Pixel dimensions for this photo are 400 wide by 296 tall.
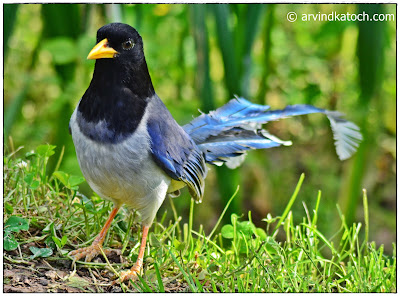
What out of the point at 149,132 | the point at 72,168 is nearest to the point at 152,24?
the point at 72,168

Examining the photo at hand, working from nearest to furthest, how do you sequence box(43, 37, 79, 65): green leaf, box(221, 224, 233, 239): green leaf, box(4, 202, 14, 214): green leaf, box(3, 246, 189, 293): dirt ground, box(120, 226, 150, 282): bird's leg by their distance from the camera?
box(3, 246, 189, 293): dirt ground < box(120, 226, 150, 282): bird's leg < box(4, 202, 14, 214): green leaf < box(221, 224, 233, 239): green leaf < box(43, 37, 79, 65): green leaf

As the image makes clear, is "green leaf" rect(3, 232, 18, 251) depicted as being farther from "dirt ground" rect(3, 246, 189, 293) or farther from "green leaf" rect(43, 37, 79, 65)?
"green leaf" rect(43, 37, 79, 65)

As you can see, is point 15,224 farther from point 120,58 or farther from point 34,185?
point 120,58

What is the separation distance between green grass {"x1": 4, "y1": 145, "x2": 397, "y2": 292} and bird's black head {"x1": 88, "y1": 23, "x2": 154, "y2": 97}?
0.55 meters

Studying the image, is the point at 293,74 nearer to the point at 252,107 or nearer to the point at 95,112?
→ the point at 252,107

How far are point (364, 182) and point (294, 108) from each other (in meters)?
1.96

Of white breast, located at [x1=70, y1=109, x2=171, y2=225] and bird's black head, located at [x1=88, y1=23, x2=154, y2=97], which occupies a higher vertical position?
bird's black head, located at [x1=88, y1=23, x2=154, y2=97]

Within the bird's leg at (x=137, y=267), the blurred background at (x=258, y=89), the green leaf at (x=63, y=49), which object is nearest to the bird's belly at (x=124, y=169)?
the bird's leg at (x=137, y=267)

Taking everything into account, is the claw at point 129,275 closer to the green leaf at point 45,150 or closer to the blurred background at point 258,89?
the green leaf at point 45,150

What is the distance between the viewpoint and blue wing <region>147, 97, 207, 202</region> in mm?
2188

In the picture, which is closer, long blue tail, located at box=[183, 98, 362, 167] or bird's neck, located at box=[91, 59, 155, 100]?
bird's neck, located at box=[91, 59, 155, 100]

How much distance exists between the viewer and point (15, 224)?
224cm

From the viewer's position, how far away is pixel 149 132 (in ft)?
7.13

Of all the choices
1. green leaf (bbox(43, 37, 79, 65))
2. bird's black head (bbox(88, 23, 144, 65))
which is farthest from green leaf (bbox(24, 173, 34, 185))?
green leaf (bbox(43, 37, 79, 65))
